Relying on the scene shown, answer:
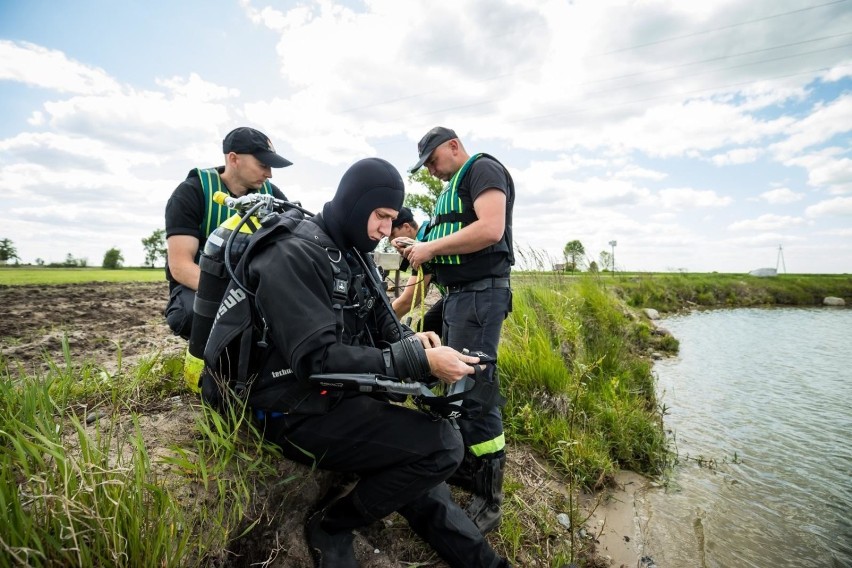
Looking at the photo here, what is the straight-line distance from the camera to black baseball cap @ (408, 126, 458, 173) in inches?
130

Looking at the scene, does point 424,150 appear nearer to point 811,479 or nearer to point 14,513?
point 14,513

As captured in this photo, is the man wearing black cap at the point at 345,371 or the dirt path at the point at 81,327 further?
the dirt path at the point at 81,327

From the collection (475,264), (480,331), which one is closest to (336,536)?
(480,331)

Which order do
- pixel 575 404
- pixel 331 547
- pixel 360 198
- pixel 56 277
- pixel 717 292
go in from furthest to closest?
pixel 717 292 < pixel 56 277 < pixel 575 404 < pixel 360 198 < pixel 331 547

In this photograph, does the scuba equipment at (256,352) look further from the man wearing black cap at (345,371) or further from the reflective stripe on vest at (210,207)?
the reflective stripe on vest at (210,207)

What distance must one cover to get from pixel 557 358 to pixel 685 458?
5.27 ft

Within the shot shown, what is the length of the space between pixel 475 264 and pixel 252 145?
208 cm

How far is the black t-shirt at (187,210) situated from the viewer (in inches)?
128

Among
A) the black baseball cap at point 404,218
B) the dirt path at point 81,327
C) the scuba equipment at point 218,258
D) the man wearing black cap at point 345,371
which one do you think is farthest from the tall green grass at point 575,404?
the dirt path at point 81,327

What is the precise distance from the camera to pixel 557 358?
→ 15.2ft

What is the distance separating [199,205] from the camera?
3363mm

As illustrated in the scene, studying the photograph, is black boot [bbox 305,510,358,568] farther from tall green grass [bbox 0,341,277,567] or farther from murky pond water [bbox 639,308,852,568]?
murky pond water [bbox 639,308,852,568]

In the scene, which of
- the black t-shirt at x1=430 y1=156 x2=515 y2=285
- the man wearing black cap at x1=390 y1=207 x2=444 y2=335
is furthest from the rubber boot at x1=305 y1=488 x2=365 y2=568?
the black t-shirt at x1=430 y1=156 x2=515 y2=285

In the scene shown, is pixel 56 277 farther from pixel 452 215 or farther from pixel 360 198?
pixel 360 198
